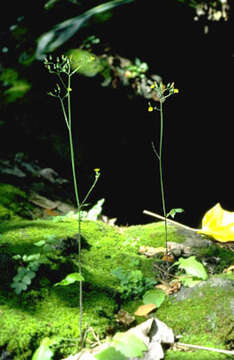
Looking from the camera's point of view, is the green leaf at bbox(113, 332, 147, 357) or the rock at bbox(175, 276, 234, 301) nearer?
the green leaf at bbox(113, 332, 147, 357)

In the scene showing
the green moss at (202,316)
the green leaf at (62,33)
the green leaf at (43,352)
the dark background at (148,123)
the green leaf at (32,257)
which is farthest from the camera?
the green leaf at (62,33)

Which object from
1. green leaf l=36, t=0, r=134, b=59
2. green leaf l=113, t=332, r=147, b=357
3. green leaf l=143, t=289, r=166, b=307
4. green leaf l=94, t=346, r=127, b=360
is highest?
green leaf l=36, t=0, r=134, b=59

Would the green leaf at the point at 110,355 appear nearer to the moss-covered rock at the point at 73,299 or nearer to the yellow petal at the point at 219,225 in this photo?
the moss-covered rock at the point at 73,299

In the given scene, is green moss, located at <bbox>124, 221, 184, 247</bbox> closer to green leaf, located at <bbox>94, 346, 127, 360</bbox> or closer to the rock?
the rock

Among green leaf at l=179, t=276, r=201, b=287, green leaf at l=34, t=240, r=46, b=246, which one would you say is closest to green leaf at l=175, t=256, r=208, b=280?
green leaf at l=179, t=276, r=201, b=287

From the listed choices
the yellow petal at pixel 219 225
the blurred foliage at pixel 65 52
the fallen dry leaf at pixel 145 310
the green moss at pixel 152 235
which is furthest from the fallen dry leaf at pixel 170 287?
the blurred foliage at pixel 65 52

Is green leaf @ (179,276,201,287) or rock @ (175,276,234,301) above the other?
green leaf @ (179,276,201,287)

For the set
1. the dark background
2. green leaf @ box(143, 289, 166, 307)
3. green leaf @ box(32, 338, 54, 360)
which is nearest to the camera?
green leaf @ box(32, 338, 54, 360)
